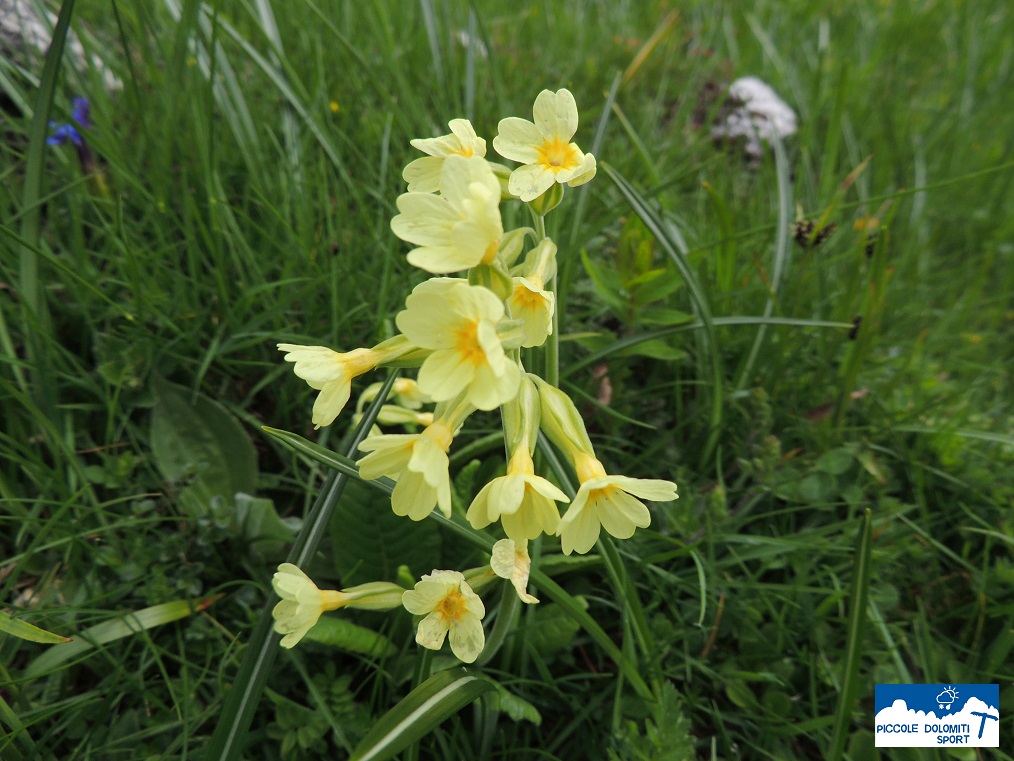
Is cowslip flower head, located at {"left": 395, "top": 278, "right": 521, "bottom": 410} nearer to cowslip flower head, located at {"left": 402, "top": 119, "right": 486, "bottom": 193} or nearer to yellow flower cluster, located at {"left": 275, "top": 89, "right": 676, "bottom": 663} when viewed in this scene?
yellow flower cluster, located at {"left": 275, "top": 89, "right": 676, "bottom": 663}

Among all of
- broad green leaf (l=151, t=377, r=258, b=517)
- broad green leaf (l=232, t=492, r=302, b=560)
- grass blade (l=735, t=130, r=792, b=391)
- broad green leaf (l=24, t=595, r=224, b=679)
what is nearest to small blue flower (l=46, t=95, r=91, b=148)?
broad green leaf (l=151, t=377, r=258, b=517)

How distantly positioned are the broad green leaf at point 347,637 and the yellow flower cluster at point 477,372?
0.17m

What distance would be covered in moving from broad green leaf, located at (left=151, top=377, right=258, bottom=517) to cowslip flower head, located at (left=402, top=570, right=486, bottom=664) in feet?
2.85

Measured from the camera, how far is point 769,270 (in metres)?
2.38

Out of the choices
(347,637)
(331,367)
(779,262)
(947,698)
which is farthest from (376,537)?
(779,262)

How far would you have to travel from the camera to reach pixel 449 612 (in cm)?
119

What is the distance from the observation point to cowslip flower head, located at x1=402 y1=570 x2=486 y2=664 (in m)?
1.14

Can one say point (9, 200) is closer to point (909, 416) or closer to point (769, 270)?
point (769, 270)

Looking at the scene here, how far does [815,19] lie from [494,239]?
4.26 meters

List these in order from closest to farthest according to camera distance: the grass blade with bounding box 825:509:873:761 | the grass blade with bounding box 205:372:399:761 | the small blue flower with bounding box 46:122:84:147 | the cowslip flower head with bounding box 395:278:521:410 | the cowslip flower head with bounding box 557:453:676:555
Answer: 1. the cowslip flower head with bounding box 395:278:521:410
2. the cowslip flower head with bounding box 557:453:676:555
3. the grass blade with bounding box 205:372:399:761
4. the grass blade with bounding box 825:509:873:761
5. the small blue flower with bounding box 46:122:84:147

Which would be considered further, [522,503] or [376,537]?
[376,537]

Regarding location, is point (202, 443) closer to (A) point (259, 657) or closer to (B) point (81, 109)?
(A) point (259, 657)

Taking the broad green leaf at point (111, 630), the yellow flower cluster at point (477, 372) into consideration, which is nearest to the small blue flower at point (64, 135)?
the broad green leaf at point (111, 630)

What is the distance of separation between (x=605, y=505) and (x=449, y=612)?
323mm
